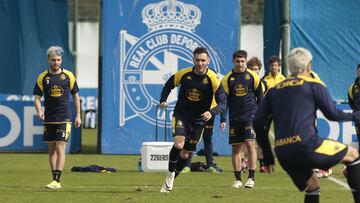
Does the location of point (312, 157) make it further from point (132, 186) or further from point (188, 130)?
point (132, 186)

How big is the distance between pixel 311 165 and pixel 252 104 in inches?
250

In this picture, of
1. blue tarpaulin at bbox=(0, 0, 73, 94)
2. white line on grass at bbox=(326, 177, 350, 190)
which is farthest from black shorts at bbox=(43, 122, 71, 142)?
blue tarpaulin at bbox=(0, 0, 73, 94)

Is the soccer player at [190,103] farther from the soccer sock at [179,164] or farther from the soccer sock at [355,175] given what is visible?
the soccer sock at [355,175]

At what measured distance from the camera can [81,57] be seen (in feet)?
152

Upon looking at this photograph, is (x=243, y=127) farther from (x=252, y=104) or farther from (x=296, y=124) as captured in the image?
(x=296, y=124)

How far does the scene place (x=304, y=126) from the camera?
32.7 feet

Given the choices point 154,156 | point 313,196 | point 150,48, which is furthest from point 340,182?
point 150,48

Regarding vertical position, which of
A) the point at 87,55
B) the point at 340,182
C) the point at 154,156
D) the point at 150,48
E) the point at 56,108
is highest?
the point at 87,55

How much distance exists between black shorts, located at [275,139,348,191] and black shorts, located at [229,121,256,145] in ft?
19.0

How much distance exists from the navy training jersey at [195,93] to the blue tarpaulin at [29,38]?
970 cm

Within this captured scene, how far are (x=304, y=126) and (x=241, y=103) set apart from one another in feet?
21.0

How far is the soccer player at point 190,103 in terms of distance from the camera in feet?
47.5

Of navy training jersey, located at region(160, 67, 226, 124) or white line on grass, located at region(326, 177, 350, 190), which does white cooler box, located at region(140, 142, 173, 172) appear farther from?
navy training jersey, located at region(160, 67, 226, 124)

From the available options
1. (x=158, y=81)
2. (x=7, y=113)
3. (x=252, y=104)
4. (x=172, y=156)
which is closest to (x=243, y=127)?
(x=252, y=104)
